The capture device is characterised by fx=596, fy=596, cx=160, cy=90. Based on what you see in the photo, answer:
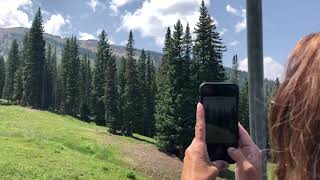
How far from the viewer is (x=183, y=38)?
225 ft

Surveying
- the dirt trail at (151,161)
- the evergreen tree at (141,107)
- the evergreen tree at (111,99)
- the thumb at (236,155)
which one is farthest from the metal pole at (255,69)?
the evergreen tree at (141,107)

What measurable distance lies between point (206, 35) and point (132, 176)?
28201mm

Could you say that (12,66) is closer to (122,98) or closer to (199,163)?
(122,98)

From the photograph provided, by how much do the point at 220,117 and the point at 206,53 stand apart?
6440 centimetres

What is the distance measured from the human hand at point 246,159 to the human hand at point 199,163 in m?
0.08

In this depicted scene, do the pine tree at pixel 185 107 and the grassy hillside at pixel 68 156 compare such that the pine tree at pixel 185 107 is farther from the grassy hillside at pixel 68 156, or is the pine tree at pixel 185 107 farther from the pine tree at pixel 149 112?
the pine tree at pixel 149 112

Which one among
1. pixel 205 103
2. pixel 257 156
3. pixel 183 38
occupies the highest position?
pixel 183 38

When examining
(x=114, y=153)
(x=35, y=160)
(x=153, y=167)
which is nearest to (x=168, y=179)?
(x=153, y=167)

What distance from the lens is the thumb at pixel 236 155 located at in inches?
93.3

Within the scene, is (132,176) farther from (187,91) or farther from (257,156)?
(257,156)

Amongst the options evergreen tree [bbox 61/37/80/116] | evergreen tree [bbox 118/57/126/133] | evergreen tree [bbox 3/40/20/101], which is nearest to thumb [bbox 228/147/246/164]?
evergreen tree [bbox 118/57/126/133]

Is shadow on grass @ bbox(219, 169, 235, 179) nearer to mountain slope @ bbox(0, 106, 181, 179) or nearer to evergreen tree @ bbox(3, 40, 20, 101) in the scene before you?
mountain slope @ bbox(0, 106, 181, 179)

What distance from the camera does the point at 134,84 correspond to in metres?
99.3

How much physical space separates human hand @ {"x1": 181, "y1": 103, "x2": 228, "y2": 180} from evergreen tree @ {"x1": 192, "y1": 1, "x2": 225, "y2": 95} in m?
63.5
